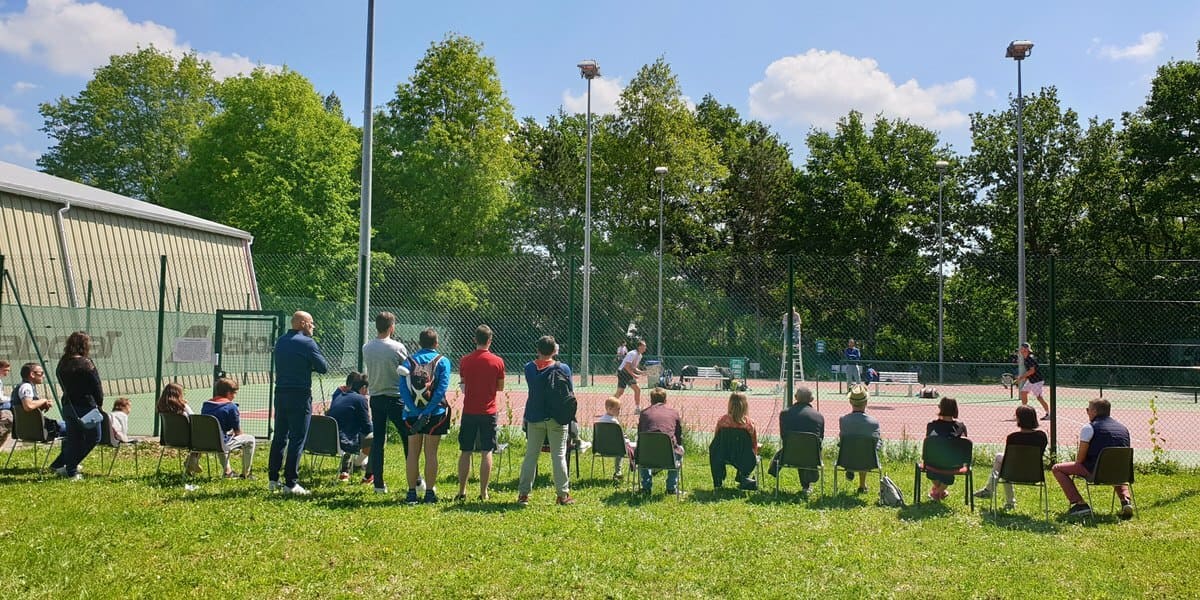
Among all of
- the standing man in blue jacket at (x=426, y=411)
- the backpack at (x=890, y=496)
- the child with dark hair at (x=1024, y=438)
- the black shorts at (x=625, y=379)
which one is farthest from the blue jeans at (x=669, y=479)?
the black shorts at (x=625, y=379)

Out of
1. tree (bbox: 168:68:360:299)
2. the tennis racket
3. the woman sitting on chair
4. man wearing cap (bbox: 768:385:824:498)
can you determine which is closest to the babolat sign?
man wearing cap (bbox: 768:385:824:498)

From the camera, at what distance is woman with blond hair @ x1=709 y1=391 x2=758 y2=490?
29.1 ft

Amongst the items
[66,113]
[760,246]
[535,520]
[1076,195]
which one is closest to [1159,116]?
[1076,195]

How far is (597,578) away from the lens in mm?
5387

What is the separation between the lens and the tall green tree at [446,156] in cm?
3588

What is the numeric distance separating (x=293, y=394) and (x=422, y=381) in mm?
1316

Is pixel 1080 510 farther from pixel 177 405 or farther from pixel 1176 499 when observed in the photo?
pixel 177 405

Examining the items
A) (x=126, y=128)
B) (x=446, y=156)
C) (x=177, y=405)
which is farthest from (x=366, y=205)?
(x=126, y=128)

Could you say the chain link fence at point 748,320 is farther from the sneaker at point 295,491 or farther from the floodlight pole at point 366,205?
the sneaker at point 295,491

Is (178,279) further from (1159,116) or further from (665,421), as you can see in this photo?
(1159,116)

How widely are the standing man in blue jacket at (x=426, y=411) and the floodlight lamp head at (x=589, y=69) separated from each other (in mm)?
17539

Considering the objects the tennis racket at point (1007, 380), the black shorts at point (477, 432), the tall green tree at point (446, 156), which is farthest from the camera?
the tall green tree at point (446, 156)

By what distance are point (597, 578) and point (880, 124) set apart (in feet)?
148

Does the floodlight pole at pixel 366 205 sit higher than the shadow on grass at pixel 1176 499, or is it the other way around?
the floodlight pole at pixel 366 205
